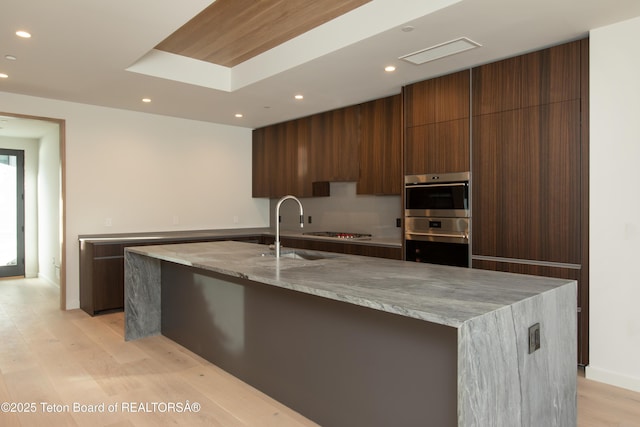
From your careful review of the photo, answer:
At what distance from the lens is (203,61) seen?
4168mm

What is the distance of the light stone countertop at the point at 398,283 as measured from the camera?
1530 mm

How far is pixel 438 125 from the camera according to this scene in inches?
151

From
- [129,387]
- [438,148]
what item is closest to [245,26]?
[438,148]

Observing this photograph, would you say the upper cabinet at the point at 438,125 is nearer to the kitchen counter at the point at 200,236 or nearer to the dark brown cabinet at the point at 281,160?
the kitchen counter at the point at 200,236

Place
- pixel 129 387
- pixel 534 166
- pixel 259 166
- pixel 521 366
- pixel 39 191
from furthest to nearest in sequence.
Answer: pixel 39 191 < pixel 259 166 < pixel 534 166 < pixel 129 387 < pixel 521 366

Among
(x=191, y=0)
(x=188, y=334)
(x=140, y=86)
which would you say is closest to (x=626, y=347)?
(x=188, y=334)

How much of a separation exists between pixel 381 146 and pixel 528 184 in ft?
5.66

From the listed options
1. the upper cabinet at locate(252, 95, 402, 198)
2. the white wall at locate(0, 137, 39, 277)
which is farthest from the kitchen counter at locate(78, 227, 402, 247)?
the white wall at locate(0, 137, 39, 277)

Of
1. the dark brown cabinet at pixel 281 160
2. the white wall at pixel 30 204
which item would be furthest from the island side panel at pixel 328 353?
the white wall at pixel 30 204

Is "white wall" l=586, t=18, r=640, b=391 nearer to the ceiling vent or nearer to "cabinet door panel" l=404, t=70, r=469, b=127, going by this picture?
the ceiling vent

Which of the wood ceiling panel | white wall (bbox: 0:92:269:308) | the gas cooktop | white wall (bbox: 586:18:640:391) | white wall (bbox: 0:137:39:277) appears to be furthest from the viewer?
white wall (bbox: 0:137:39:277)

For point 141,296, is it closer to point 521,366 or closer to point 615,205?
point 521,366

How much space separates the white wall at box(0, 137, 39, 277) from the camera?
706 cm

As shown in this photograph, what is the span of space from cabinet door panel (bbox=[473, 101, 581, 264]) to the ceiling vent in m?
0.64
